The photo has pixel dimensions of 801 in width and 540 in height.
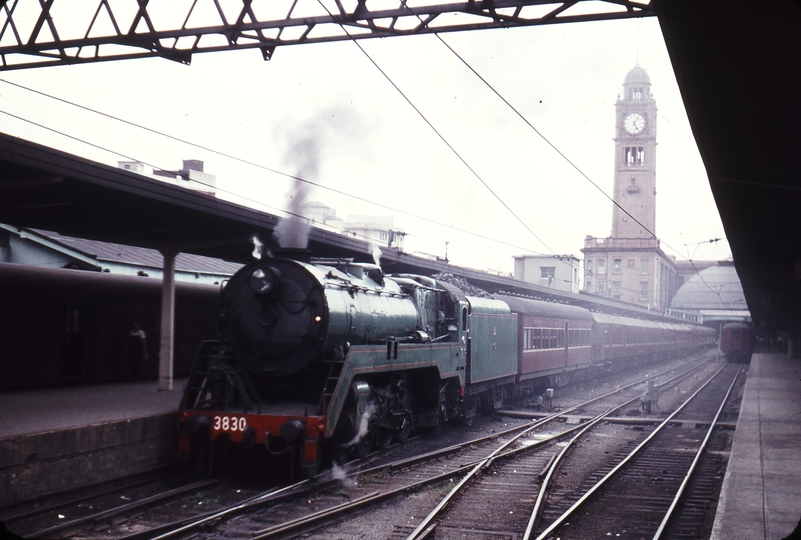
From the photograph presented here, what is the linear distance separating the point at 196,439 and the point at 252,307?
1923 mm

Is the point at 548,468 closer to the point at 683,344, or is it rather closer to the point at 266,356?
the point at 266,356

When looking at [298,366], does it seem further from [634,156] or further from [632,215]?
[634,156]

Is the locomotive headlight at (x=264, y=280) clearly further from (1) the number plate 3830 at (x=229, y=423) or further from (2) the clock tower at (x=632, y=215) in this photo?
(2) the clock tower at (x=632, y=215)

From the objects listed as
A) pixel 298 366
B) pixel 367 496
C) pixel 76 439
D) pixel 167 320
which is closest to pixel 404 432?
pixel 298 366

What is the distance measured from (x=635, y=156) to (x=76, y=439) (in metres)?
72.0

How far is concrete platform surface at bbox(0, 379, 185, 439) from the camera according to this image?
8.72m

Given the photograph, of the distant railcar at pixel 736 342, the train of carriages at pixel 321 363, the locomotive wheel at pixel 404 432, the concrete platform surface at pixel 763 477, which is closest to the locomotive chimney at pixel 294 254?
the train of carriages at pixel 321 363

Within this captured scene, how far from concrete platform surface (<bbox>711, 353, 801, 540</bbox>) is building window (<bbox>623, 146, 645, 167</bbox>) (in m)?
59.5

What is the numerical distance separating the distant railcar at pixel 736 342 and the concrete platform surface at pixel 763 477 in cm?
3434

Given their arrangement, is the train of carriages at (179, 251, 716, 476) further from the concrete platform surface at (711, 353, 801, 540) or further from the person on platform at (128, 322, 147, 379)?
the concrete platform surface at (711, 353, 801, 540)

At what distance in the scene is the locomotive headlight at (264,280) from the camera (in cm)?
980

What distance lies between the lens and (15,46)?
374 inches

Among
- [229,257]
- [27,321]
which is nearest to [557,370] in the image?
[229,257]

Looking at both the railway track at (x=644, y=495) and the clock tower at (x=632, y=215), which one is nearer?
the railway track at (x=644, y=495)
